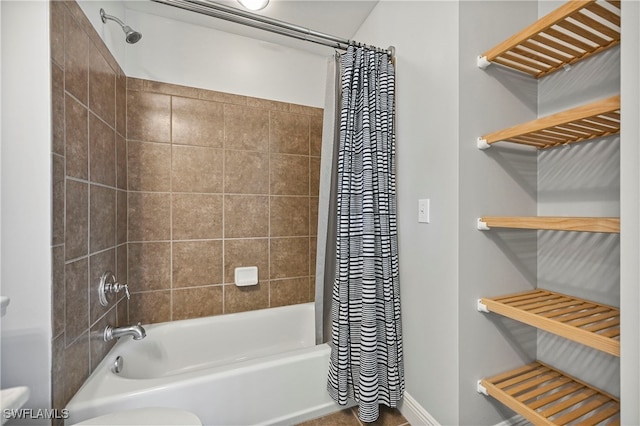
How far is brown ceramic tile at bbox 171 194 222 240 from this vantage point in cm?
193

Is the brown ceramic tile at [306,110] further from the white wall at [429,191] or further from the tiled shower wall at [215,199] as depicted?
the white wall at [429,191]

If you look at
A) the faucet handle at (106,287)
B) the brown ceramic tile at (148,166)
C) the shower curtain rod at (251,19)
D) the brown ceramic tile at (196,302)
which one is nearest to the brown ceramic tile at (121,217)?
the brown ceramic tile at (148,166)

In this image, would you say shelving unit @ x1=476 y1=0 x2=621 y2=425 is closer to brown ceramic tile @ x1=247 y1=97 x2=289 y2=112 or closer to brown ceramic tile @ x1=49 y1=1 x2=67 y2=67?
brown ceramic tile @ x1=247 y1=97 x2=289 y2=112

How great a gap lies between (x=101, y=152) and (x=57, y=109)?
0.44m

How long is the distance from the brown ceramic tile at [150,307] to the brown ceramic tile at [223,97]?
1.35m

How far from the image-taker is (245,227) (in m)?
2.11

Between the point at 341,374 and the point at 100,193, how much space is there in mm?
1486

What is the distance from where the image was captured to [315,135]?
2.33 meters

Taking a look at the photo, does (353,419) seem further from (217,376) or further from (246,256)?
(246,256)

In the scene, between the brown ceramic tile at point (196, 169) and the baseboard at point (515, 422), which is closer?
the baseboard at point (515, 422)

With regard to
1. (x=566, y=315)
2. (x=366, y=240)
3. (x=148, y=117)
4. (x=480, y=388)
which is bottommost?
(x=480, y=388)

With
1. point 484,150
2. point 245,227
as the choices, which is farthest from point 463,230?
point 245,227

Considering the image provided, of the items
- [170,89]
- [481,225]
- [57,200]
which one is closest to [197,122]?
[170,89]

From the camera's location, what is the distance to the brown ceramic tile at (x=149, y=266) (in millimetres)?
1839
